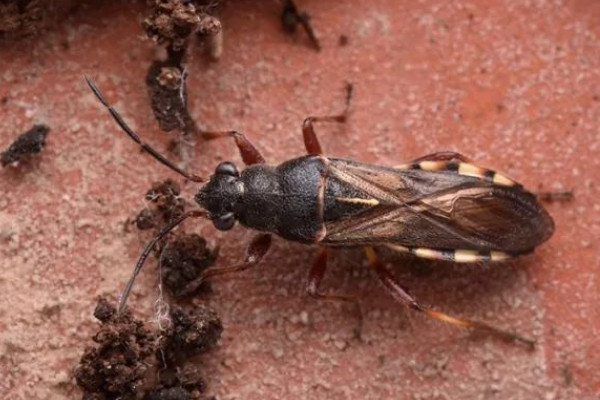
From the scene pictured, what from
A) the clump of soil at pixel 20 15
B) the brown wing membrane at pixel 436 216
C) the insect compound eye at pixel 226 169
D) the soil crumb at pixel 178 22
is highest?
the soil crumb at pixel 178 22

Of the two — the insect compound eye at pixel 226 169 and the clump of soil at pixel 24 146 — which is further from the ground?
the insect compound eye at pixel 226 169

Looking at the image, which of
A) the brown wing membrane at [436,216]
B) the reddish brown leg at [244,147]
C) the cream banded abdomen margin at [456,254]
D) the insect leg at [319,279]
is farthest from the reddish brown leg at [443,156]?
the reddish brown leg at [244,147]

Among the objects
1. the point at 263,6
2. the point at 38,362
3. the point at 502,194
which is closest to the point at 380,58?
the point at 263,6

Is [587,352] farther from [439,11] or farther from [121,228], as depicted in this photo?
[121,228]

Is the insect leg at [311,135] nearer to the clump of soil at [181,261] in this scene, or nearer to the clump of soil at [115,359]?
the clump of soil at [181,261]

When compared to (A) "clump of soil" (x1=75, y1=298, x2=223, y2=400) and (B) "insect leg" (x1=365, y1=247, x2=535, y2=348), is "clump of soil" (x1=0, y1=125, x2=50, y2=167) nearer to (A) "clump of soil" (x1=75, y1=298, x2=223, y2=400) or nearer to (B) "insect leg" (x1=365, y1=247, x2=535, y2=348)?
(A) "clump of soil" (x1=75, y1=298, x2=223, y2=400)

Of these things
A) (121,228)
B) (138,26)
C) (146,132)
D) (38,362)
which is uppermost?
(138,26)
